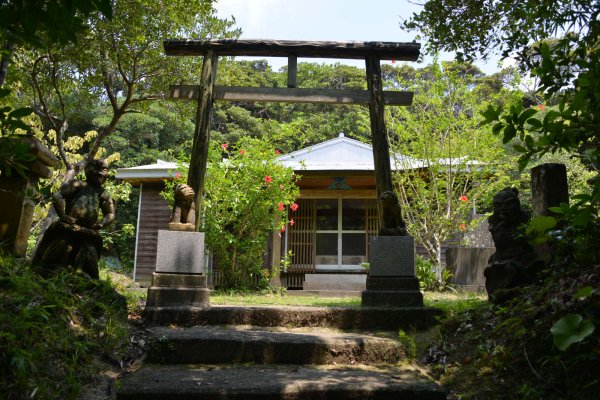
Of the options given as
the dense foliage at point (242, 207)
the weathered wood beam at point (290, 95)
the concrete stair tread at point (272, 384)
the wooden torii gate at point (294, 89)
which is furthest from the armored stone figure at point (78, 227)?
the dense foliage at point (242, 207)

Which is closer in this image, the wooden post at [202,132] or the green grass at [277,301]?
the wooden post at [202,132]

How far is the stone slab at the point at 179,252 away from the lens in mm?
5711

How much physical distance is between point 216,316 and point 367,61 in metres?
4.14

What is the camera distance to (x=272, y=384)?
3.23 m

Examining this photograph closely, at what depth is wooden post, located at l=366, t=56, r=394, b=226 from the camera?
6.50 m

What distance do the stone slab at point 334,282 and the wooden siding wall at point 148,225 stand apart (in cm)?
505

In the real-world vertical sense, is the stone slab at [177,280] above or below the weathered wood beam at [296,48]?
below

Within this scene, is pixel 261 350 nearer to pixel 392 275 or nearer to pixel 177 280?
pixel 177 280

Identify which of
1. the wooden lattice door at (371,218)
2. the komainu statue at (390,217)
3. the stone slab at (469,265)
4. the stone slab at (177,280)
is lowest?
the stone slab at (177,280)

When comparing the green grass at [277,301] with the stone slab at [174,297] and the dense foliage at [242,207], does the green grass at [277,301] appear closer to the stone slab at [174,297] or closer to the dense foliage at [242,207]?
the dense foliage at [242,207]

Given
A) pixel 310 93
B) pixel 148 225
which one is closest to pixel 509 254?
pixel 310 93

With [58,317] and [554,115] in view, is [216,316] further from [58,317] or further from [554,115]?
[554,115]

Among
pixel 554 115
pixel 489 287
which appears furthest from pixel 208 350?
pixel 554 115

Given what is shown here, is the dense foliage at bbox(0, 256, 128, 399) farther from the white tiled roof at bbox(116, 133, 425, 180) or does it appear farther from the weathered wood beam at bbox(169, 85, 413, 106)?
the white tiled roof at bbox(116, 133, 425, 180)
